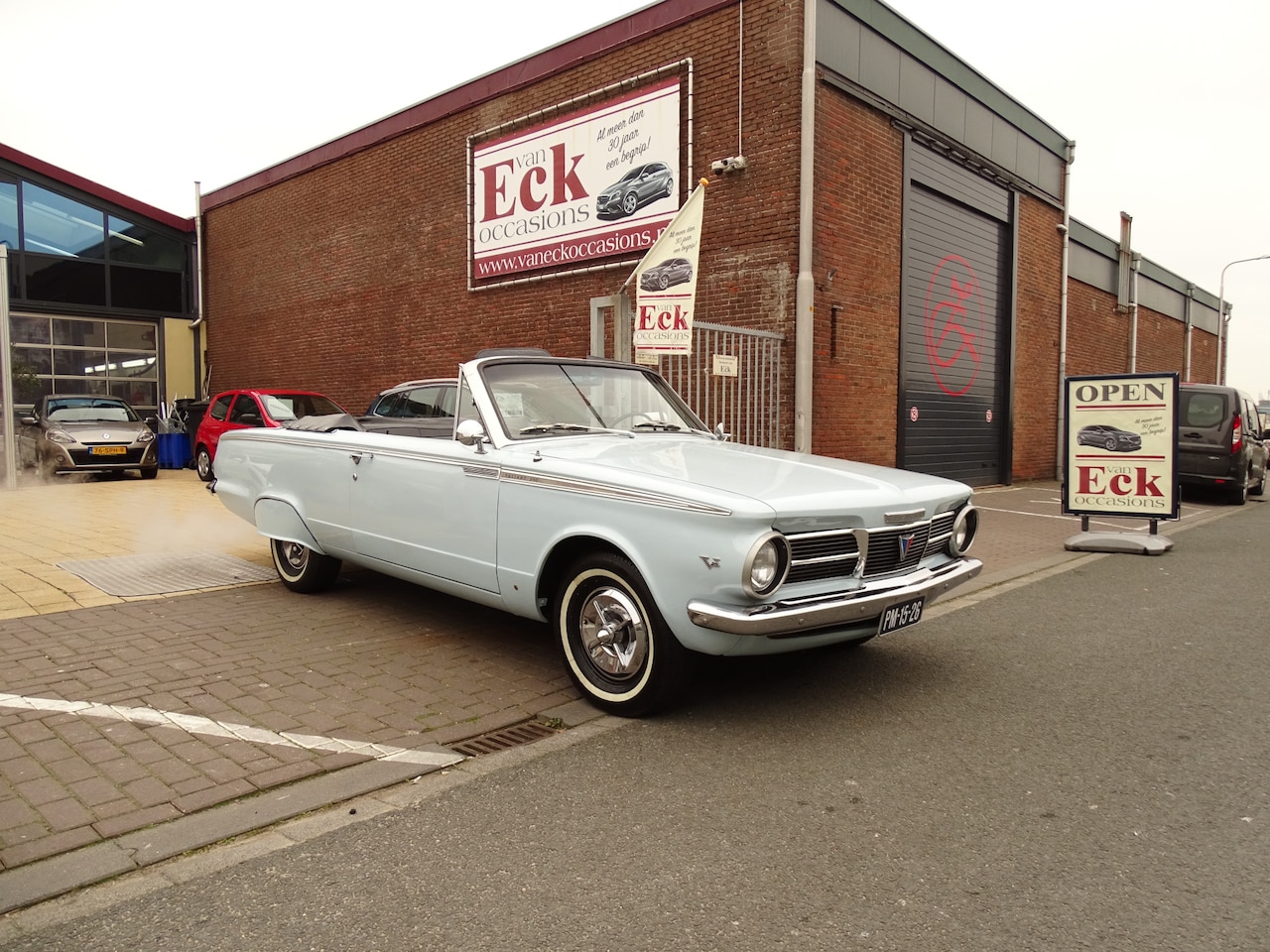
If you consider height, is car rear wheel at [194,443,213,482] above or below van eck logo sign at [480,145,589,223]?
below

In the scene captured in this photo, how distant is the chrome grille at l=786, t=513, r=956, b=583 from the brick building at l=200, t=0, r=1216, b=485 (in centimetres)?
542

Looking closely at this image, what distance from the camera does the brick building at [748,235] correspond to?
10641 millimetres

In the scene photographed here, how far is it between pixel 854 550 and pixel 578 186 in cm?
1033

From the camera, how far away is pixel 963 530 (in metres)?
4.47

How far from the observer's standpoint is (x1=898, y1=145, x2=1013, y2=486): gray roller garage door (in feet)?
42.5

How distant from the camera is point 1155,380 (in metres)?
8.64

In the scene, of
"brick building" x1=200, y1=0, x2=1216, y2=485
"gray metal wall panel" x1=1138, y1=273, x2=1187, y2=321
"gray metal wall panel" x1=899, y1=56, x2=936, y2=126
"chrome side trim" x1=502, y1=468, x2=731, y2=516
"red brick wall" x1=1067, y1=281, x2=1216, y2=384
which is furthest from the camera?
"gray metal wall panel" x1=1138, y1=273, x2=1187, y2=321

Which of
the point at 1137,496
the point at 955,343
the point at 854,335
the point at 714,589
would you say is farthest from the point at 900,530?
the point at 955,343

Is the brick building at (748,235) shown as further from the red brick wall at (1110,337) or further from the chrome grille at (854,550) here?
the chrome grille at (854,550)

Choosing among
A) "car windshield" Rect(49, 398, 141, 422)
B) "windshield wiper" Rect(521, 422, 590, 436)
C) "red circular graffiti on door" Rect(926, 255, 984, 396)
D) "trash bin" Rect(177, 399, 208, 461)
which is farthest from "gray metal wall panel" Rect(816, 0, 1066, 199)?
"trash bin" Rect(177, 399, 208, 461)

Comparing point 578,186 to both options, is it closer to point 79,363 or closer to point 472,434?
point 472,434

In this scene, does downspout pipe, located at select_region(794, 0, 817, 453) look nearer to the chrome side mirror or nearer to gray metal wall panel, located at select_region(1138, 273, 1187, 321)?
the chrome side mirror

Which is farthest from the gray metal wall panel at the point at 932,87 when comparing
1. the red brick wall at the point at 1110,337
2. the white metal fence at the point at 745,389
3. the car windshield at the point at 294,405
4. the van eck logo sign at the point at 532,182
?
the car windshield at the point at 294,405

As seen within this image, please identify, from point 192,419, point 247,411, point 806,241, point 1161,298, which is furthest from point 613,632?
point 1161,298
